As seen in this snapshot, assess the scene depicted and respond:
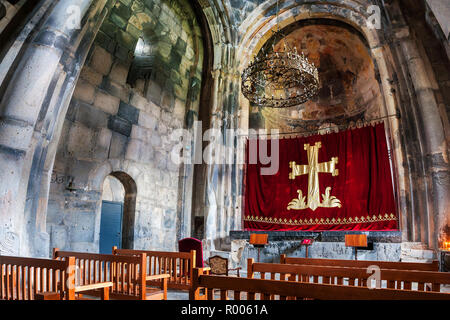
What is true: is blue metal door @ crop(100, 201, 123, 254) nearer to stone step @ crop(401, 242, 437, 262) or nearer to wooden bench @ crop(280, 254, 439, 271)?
wooden bench @ crop(280, 254, 439, 271)

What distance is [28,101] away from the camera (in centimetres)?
427

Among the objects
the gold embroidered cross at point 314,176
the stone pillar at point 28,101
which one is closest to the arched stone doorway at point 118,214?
the stone pillar at point 28,101

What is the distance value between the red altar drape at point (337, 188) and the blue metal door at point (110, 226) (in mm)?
3490

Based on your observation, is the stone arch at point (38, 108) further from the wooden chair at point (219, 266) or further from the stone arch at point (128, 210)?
the stone arch at point (128, 210)

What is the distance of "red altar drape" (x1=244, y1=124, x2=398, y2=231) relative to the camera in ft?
24.2

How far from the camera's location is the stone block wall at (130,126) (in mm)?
6262

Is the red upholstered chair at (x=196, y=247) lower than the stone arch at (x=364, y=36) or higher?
lower

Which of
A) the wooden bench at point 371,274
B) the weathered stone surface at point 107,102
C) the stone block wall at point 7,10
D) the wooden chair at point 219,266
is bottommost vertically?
the wooden chair at point 219,266

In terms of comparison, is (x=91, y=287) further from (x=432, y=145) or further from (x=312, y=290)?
(x=432, y=145)

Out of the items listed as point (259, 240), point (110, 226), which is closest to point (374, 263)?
point (259, 240)

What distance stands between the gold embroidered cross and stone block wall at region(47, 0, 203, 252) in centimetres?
283

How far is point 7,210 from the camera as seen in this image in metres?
3.97

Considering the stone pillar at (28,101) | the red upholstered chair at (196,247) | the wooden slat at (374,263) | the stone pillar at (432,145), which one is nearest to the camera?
the wooden slat at (374,263)
